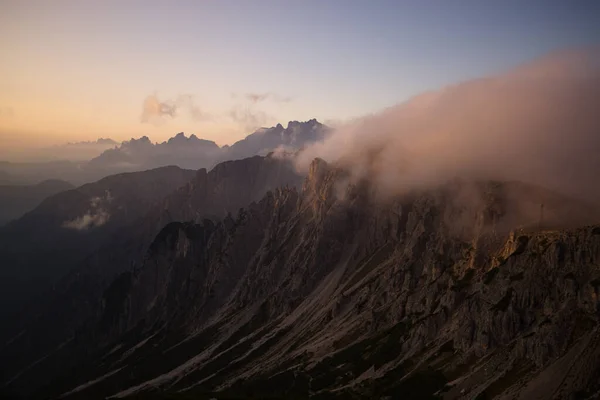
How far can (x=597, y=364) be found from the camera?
7849 inches

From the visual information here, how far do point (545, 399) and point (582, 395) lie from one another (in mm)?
12577

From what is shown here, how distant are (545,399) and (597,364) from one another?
2226cm

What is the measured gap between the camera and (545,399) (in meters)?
199

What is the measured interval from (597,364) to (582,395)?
47.0ft

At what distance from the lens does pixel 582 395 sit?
192 meters
